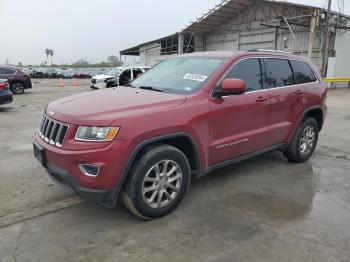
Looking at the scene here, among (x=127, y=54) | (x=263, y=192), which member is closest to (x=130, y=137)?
(x=263, y=192)

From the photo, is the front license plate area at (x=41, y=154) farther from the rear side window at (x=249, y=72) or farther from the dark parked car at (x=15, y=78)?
the dark parked car at (x=15, y=78)

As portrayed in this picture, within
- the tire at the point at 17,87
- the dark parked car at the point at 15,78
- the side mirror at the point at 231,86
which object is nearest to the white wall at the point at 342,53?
the dark parked car at the point at 15,78

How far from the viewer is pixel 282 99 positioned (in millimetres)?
5051

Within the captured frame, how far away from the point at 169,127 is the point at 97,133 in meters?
0.74

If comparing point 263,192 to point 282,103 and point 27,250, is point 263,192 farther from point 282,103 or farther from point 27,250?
point 27,250

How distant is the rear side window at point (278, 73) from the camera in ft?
16.3

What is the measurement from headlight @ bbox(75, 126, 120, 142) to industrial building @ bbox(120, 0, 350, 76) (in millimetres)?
21360

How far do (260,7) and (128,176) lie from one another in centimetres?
2966

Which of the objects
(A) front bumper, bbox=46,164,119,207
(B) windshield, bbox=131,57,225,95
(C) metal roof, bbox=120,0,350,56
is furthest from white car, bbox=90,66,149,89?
(A) front bumper, bbox=46,164,119,207

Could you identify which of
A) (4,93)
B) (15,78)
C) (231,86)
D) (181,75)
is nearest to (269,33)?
(15,78)

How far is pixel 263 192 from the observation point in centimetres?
458

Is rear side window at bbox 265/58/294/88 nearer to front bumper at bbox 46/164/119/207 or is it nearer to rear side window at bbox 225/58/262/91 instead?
rear side window at bbox 225/58/262/91

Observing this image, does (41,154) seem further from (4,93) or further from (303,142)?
(4,93)

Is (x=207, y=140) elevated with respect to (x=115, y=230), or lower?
elevated
